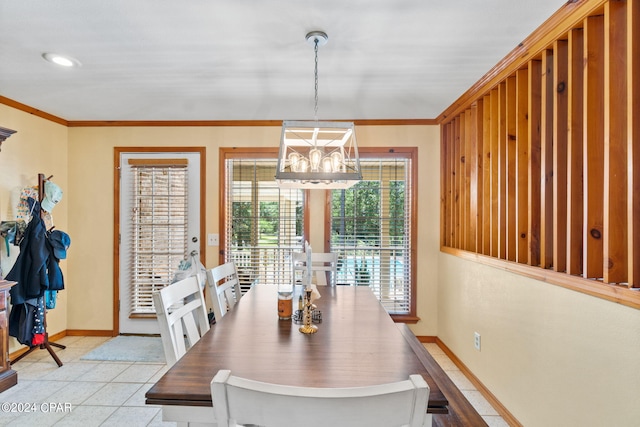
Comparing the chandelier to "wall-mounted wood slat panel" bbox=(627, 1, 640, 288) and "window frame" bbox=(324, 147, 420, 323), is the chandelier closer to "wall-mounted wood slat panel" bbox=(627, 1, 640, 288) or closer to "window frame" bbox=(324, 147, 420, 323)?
"wall-mounted wood slat panel" bbox=(627, 1, 640, 288)

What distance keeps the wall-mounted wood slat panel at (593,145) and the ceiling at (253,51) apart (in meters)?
0.27

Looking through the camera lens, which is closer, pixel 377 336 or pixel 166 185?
pixel 377 336

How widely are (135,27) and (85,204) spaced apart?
268 centimetres

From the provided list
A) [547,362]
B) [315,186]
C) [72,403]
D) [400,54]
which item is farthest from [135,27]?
[547,362]

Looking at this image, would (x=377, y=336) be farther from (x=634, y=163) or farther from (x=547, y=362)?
(x=634, y=163)

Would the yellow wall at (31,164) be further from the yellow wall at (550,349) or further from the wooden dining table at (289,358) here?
the yellow wall at (550,349)

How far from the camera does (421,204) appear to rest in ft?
12.2

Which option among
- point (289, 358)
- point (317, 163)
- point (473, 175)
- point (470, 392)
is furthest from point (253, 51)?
point (470, 392)

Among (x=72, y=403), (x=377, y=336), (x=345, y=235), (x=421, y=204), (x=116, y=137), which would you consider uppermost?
(x=116, y=137)

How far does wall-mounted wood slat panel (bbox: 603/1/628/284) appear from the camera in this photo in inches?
58.9

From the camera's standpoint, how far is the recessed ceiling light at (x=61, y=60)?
7.36ft

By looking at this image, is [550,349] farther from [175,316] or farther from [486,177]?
[175,316]

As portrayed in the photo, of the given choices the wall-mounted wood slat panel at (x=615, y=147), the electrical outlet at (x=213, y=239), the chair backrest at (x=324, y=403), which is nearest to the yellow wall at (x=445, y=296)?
the electrical outlet at (x=213, y=239)

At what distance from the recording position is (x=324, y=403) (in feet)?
2.23
